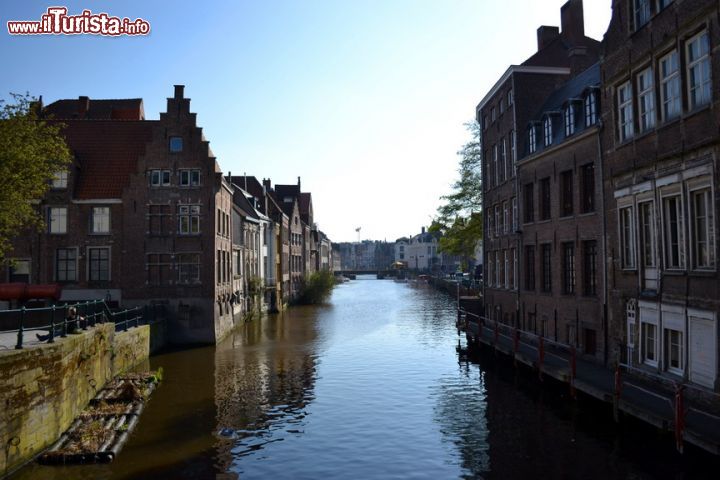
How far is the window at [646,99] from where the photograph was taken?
1900 cm

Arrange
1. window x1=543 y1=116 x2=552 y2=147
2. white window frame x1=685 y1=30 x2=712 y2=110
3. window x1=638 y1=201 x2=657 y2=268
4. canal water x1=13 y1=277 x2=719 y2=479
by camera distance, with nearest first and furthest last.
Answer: canal water x1=13 y1=277 x2=719 y2=479
white window frame x1=685 y1=30 x2=712 y2=110
window x1=638 y1=201 x2=657 y2=268
window x1=543 y1=116 x2=552 y2=147

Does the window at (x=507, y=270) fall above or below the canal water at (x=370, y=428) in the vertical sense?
above

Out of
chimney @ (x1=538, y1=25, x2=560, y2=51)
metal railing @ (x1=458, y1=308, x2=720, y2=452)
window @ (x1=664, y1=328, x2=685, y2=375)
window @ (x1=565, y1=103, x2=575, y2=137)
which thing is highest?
chimney @ (x1=538, y1=25, x2=560, y2=51)

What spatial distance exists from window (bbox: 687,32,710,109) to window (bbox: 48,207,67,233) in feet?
112

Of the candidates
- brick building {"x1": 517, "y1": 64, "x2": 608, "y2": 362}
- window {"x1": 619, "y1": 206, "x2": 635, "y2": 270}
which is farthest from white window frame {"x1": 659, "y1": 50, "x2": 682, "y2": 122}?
brick building {"x1": 517, "y1": 64, "x2": 608, "y2": 362}

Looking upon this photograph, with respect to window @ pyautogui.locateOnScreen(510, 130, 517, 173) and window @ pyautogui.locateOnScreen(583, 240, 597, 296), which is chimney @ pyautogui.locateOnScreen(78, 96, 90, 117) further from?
window @ pyautogui.locateOnScreen(583, 240, 597, 296)

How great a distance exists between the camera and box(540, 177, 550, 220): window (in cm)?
2973

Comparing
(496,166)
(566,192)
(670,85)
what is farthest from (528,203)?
(670,85)

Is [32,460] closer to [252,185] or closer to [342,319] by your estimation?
[342,319]

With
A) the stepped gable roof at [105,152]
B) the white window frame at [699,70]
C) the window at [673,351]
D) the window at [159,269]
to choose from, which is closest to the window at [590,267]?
the window at [673,351]

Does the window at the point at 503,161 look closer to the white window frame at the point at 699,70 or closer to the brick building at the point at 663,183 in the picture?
the brick building at the point at 663,183

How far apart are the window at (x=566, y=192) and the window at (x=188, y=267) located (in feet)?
72.1

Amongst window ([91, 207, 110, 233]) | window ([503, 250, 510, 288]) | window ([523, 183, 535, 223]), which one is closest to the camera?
window ([523, 183, 535, 223])

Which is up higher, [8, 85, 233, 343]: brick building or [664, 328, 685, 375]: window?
[8, 85, 233, 343]: brick building
